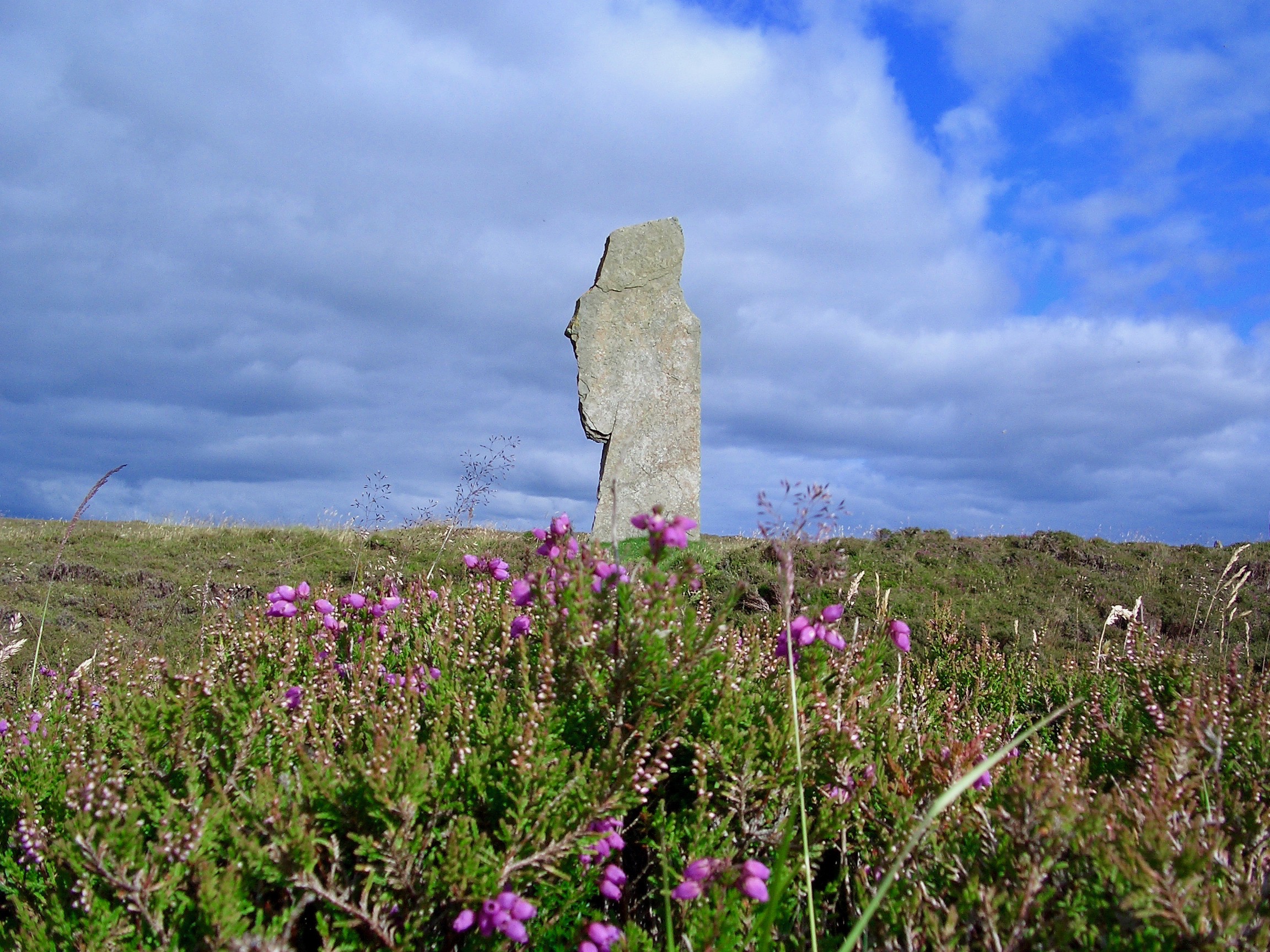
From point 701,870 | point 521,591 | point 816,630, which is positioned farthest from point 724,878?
point 521,591

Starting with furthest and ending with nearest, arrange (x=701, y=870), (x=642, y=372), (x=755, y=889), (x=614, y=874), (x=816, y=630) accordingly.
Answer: (x=642, y=372) → (x=816, y=630) → (x=614, y=874) → (x=701, y=870) → (x=755, y=889)

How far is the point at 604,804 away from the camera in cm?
213

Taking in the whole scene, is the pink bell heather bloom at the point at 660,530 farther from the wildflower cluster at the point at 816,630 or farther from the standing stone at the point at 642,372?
the standing stone at the point at 642,372

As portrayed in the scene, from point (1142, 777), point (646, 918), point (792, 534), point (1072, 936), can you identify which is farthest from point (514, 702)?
point (1142, 777)

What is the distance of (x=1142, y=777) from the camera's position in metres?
2.38

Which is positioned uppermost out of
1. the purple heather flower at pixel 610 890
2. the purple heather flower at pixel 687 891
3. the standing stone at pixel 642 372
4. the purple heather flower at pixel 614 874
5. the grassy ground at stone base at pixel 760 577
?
A: the standing stone at pixel 642 372

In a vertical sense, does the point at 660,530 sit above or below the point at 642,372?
below

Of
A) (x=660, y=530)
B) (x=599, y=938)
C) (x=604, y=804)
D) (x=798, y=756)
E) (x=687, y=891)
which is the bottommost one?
(x=599, y=938)

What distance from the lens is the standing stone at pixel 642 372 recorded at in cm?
1111

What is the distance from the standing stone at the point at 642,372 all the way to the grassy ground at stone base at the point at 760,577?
1.27 m

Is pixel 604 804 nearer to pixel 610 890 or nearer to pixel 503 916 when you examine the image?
pixel 610 890

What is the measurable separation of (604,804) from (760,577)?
287 inches

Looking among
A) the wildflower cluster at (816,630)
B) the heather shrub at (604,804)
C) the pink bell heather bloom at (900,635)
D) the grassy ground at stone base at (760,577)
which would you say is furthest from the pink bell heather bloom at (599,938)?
the grassy ground at stone base at (760,577)

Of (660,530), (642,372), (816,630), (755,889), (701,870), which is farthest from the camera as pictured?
(642,372)
